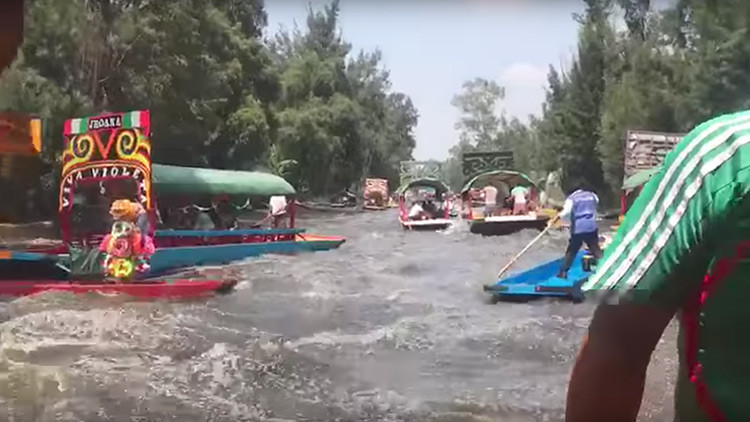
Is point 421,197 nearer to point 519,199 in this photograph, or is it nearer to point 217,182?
point 519,199

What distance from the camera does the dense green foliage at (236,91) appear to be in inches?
49.7

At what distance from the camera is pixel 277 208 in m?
1.63

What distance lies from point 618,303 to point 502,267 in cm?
194

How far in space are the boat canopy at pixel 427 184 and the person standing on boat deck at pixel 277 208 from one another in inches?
9.1

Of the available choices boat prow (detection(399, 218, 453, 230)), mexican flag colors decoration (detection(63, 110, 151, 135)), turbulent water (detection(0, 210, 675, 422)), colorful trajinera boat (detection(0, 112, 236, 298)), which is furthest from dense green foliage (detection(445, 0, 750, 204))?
colorful trajinera boat (detection(0, 112, 236, 298))

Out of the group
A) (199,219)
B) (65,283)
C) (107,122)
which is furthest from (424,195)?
(65,283)

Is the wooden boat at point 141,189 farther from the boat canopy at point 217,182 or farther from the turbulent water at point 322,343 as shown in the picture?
the turbulent water at point 322,343

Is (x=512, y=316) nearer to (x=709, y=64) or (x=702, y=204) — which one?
(x=709, y=64)

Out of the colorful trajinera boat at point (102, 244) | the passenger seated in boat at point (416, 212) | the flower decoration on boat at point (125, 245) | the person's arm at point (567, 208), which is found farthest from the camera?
the flower decoration on boat at point (125, 245)

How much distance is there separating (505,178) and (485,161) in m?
0.08

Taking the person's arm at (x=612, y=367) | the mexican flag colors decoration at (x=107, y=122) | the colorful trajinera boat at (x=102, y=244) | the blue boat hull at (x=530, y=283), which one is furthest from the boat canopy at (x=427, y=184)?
the colorful trajinera boat at (x=102, y=244)

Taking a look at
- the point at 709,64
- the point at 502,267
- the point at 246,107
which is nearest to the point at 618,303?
the point at 709,64

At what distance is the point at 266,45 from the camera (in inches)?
53.3

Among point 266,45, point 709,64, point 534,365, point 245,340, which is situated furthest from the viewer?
point 245,340
